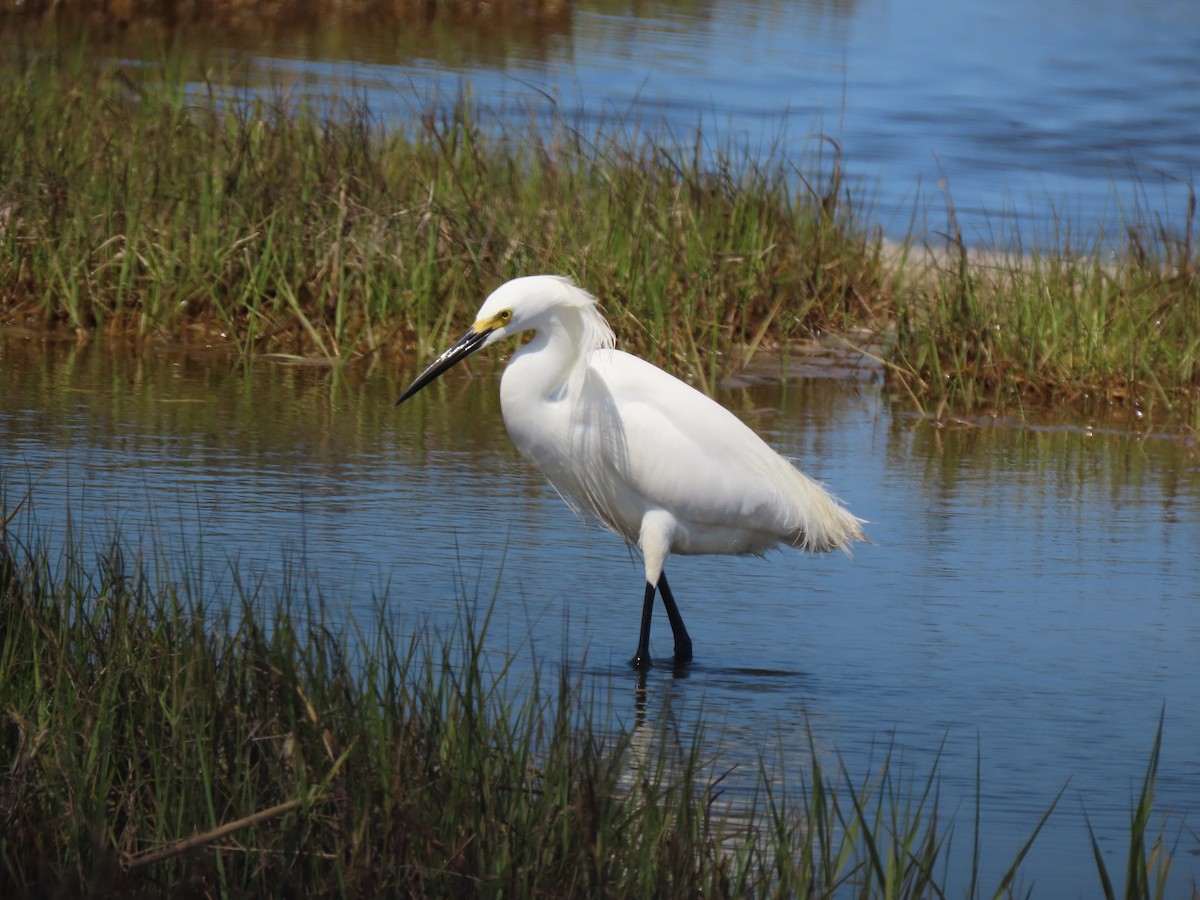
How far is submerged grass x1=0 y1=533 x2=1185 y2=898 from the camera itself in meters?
2.50

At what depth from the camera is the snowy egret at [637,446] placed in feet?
14.6

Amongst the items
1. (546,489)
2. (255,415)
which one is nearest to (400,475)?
(546,489)

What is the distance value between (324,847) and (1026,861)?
4.31 feet

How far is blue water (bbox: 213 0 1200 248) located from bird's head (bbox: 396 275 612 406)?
3893 millimetres

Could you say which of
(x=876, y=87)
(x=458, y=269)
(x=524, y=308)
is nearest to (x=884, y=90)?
(x=876, y=87)

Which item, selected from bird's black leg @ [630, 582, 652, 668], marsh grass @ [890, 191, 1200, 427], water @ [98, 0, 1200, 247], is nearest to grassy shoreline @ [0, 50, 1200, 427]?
marsh grass @ [890, 191, 1200, 427]

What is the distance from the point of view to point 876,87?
62.6ft

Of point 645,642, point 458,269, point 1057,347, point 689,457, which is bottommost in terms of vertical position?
point 645,642

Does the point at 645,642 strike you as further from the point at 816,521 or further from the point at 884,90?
the point at 884,90

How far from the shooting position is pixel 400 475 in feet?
18.8

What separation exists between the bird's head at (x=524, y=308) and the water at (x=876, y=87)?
4129 mm

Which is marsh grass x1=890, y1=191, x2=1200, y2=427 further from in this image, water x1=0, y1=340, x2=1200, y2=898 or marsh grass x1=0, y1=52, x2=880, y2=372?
marsh grass x1=0, y1=52, x2=880, y2=372

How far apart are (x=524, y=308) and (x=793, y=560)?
1.38m

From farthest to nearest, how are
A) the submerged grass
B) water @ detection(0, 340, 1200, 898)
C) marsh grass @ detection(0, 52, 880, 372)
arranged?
marsh grass @ detection(0, 52, 880, 372) < water @ detection(0, 340, 1200, 898) < the submerged grass
